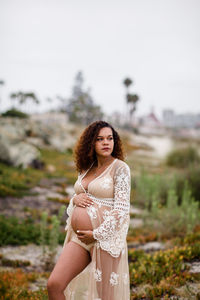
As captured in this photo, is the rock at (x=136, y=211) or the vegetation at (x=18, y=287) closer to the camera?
the vegetation at (x=18, y=287)

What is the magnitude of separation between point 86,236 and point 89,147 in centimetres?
104

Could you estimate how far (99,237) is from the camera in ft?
7.77

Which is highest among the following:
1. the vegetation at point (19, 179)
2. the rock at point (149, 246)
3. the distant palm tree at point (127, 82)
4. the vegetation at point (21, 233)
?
the distant palm tree at point (127, 82)

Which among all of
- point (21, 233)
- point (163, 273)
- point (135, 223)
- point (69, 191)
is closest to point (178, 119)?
point (69, 191)

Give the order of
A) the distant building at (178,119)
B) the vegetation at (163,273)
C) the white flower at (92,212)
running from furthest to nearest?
the distant building at (178,119) < the vegetation at (163,273) < the white flower at (92,212)

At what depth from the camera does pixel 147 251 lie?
5.82m

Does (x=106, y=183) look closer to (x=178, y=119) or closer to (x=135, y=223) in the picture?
(x=135, y=223)

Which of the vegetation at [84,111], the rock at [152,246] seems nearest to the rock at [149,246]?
the rock at [152,246]

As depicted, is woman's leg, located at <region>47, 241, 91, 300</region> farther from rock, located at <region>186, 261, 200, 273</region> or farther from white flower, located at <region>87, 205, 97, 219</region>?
rock, located at <region>186, 261, 200, 273</region>

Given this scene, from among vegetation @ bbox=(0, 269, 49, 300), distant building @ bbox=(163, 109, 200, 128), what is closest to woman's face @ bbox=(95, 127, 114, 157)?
vegetation @ bbox=(0, 269, 49, 300)

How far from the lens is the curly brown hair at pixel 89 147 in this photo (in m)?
2.90

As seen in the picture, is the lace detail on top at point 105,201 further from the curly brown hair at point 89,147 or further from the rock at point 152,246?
the rock at point 152,246

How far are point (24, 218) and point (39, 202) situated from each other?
1709mm

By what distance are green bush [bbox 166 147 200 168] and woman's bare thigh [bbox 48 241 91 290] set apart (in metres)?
18.6
